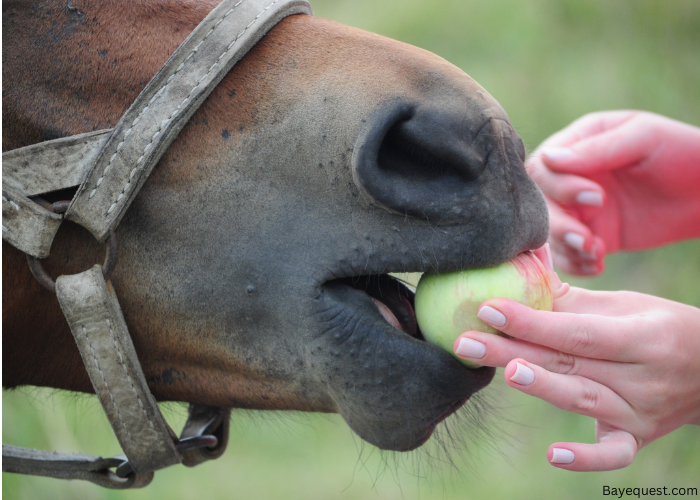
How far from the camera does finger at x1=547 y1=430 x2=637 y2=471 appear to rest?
1297mm

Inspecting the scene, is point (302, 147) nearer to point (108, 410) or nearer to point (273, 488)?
point (108, 410)

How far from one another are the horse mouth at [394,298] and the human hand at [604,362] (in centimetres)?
20

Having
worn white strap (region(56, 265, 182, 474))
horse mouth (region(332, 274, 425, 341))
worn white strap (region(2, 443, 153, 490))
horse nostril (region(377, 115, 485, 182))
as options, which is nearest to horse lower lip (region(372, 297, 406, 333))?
horse mouth (region(332, 274, 425, 341))

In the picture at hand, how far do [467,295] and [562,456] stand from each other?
38cm

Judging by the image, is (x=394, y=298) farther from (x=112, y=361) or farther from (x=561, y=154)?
(x=561, y=154)

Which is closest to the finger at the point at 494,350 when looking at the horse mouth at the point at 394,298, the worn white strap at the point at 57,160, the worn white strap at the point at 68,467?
the horse mouth at the point at 394,298

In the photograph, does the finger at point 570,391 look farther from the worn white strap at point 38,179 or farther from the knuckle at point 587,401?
the worn white strap at point 38,179

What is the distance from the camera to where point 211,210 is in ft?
4.42

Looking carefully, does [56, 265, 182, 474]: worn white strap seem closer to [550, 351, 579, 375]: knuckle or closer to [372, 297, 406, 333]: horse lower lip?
[372, 297, 406, 333]: horse lower lip

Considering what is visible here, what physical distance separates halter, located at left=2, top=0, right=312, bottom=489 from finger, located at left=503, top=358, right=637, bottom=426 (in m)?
0.80

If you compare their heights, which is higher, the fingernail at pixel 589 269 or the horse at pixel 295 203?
the horse at pixel 295 203

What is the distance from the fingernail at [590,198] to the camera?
6.86ft

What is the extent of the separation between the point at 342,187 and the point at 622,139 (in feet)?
4.33

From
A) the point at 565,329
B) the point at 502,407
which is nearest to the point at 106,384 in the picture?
the point at 565,329
